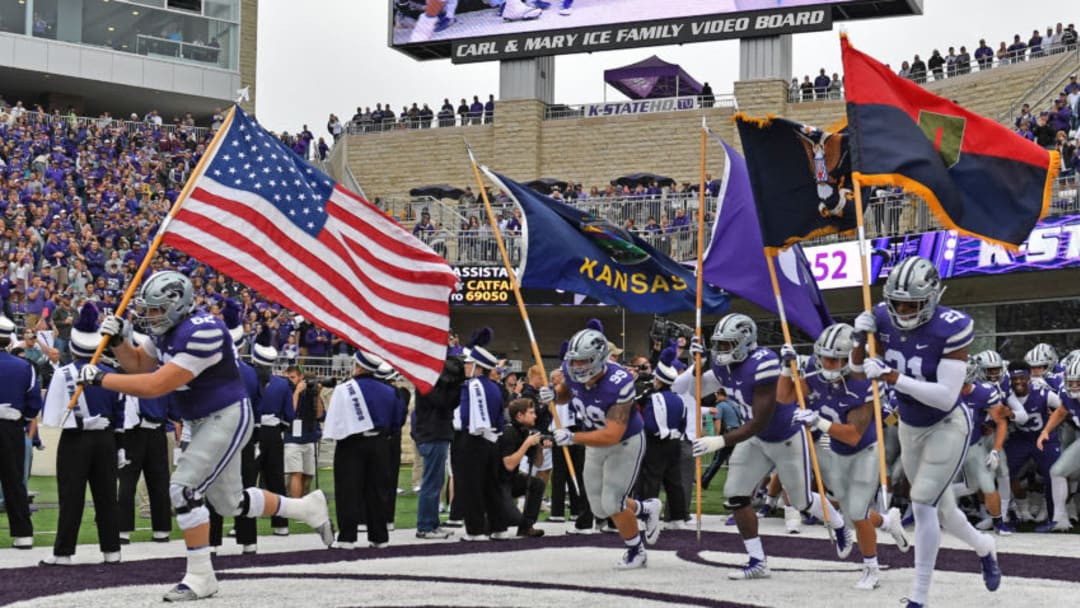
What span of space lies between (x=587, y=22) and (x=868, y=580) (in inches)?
1400

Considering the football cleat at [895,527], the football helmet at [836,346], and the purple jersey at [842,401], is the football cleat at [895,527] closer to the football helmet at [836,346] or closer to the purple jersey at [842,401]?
the purple jersey at [842,401]

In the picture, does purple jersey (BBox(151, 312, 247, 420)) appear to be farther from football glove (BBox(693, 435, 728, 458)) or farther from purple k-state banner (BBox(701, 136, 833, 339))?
purple k-state banner (BBox(701, 136, 833, 339))

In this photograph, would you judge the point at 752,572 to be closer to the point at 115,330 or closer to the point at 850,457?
the point at 850,457

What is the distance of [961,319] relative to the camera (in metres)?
9.22

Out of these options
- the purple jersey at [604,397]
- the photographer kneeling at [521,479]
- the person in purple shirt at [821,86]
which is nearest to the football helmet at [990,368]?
the photographer kneeling at [521,479]

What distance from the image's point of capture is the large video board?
4079 centimetres

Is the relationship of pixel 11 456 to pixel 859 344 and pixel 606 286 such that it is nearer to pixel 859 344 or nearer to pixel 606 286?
pixel 606 286

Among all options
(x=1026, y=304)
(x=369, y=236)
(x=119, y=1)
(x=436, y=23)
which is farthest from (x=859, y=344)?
(x=119, y=1)

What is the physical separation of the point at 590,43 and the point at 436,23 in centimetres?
563

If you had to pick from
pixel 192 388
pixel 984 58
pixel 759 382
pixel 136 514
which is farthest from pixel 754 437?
pixel 984 58

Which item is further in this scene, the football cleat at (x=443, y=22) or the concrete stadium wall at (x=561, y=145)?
the football cleat at (x=443, y=22)

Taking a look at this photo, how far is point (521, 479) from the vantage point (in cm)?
1530

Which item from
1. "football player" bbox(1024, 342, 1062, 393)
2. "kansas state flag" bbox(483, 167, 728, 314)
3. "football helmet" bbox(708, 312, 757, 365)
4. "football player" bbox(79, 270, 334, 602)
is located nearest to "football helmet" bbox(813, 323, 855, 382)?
"football helmet" bbox(708, 312, 757, 365)

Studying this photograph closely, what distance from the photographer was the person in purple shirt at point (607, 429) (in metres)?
11.4
